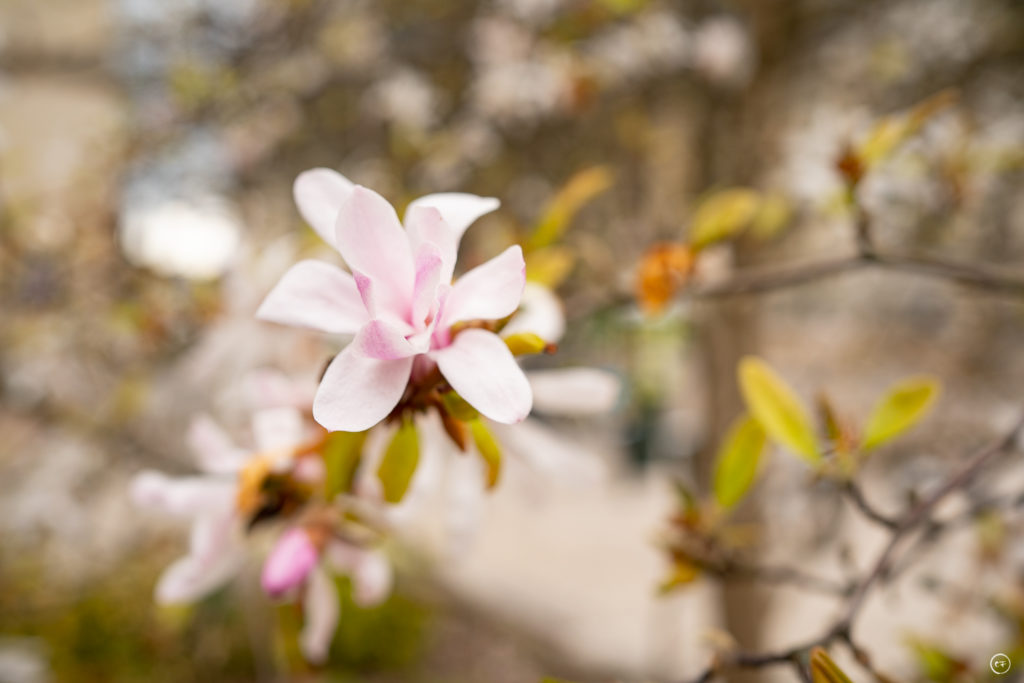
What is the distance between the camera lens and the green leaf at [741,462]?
35 cm

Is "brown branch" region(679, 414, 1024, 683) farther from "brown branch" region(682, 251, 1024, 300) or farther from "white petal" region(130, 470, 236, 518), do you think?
"white petal" region(130, 470, 236, 518)

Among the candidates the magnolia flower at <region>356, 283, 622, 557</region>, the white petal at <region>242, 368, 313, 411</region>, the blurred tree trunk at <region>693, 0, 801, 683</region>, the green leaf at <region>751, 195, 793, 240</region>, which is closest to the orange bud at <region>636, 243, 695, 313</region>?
the magnolia flower at <region>356, 283, 622, 557</region>

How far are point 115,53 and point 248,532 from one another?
193 cm

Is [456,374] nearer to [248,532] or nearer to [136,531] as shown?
[248,532]

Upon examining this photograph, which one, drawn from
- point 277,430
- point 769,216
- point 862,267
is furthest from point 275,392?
point 769,216

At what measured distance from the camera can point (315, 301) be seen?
0.22 m

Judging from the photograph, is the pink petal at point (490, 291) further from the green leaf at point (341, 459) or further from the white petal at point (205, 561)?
the white petal at point (205, 561)

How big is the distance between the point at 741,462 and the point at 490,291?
0.21 m

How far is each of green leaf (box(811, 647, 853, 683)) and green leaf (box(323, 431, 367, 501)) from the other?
0.58 ft

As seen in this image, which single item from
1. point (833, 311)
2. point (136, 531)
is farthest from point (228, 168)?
point (833, 311)

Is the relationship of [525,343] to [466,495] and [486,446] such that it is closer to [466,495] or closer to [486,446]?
[486,446]

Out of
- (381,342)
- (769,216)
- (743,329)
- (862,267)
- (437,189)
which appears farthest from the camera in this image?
(437,189)

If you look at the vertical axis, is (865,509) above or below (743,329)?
above

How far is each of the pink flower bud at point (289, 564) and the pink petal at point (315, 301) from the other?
5.5 inches
